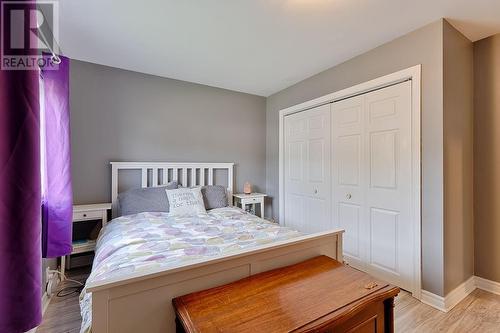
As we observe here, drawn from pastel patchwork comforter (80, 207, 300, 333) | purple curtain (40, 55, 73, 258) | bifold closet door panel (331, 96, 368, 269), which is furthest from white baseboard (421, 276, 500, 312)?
purple curtain (40, 55, 73, 258)

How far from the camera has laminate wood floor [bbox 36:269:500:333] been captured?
1705 mm

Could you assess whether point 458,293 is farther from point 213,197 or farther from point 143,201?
point 143,201

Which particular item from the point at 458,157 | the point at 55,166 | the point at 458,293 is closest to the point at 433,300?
the point at 458,293

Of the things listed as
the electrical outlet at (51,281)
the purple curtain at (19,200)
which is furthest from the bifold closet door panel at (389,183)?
the electrical outlet at (51,281)

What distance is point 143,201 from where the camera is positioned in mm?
2652

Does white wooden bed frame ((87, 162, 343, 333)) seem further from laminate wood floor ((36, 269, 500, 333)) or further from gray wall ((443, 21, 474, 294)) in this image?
gray wall ((443, 21, 474, 294))

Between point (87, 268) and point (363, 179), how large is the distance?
340 cm

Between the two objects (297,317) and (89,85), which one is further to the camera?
(89,85)

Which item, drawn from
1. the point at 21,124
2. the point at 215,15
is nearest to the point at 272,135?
the point at 215,15

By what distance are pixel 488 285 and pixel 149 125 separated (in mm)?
4213

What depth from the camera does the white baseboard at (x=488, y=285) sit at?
7.09ft

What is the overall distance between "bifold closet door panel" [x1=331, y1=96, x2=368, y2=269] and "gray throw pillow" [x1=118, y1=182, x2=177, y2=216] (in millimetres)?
2138

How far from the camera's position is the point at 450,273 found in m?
2.01

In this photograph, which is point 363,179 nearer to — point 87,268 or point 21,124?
point 21,124
